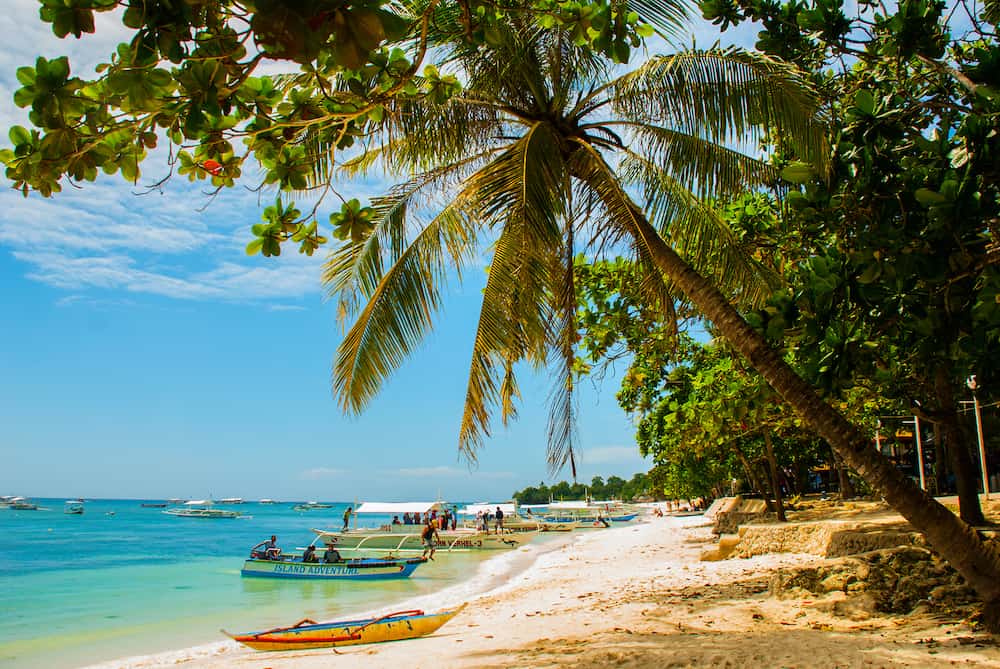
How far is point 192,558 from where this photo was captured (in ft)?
107

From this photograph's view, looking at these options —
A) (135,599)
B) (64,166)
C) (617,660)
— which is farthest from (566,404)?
(135,599)

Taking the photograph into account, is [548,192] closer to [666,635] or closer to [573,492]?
[666,635]

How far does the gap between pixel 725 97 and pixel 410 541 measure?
28106mm

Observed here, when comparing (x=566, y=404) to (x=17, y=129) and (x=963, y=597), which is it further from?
(x=17, y=129)

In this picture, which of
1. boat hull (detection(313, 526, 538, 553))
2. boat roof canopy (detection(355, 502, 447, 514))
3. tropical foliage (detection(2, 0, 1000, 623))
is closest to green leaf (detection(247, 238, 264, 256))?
tropical foliage (detection(2, 0, 1000, 623))

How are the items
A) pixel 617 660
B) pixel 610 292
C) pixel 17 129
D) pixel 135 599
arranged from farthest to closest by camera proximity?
pixel 135 599
pixel 610 292
pixel 617 660
pixel 17 129

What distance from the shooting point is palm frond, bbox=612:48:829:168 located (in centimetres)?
526

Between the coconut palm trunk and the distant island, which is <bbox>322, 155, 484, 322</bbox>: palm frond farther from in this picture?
the distant island

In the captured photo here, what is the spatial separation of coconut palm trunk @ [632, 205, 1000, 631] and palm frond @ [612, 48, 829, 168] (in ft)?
4.00

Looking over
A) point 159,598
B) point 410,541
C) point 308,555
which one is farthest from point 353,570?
point 410,541

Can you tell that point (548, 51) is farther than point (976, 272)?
Yes

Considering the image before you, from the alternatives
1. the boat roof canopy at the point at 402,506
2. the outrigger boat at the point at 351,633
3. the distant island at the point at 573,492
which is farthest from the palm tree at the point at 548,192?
the distant island at the point at 573,492

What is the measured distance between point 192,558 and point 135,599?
15112 mm

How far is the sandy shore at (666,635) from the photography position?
486 cm
